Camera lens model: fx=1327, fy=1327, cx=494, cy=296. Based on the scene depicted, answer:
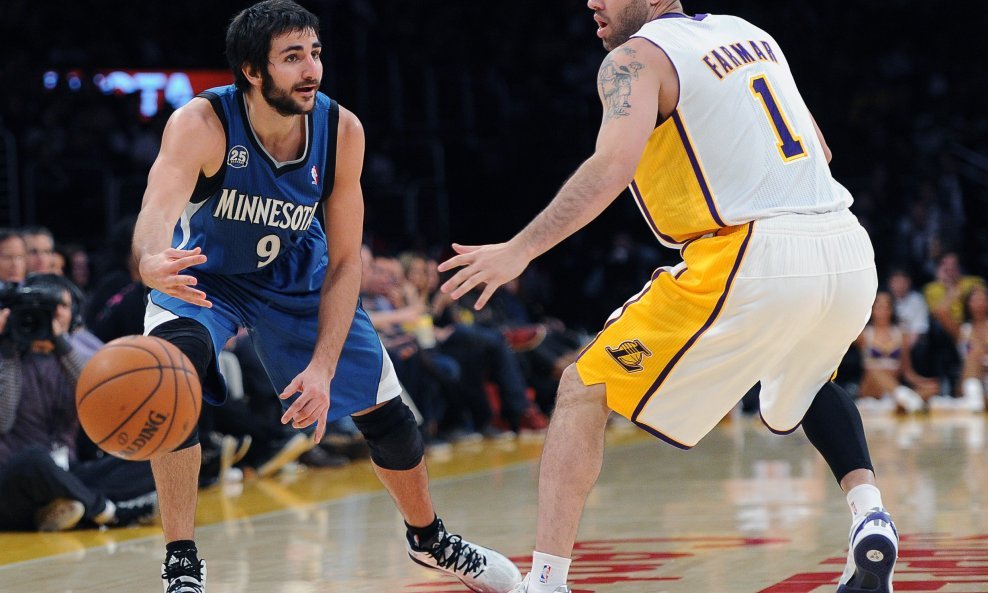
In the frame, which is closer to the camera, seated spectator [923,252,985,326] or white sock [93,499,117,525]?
white sock [93,499,117,525]

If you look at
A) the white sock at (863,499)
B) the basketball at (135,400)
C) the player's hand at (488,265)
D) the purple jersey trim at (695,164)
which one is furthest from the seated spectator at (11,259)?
the white sock at (863,499)

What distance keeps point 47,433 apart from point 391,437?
3.09 metres

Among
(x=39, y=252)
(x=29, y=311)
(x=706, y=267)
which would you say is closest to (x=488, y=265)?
(x=706, y=267)

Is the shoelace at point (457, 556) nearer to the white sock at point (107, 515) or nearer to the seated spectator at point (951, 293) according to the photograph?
the white sock at point (107, 515)

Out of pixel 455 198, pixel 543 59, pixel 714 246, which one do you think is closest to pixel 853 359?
pixel 455 198

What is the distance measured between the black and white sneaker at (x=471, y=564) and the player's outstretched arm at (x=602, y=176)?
47.6 inches

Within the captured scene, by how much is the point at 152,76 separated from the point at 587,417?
13.0 m

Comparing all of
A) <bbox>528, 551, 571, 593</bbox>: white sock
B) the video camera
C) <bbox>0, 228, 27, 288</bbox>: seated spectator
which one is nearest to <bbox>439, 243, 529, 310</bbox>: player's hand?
<bbox>528, 551, 571, 593</bbox>: white sock

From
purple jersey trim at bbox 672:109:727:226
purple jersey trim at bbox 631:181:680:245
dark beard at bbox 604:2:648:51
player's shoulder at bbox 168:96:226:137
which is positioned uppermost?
dark beard at bbox 604:2:648:51

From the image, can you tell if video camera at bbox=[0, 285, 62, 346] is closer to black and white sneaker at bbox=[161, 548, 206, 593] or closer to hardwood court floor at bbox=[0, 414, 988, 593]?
hardwood court floor at bbox=[0, 414, 988, 593]

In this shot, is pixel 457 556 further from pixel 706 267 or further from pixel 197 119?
pixel 197 119

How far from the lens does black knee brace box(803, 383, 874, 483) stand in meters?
3.92

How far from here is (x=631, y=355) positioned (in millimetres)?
3641

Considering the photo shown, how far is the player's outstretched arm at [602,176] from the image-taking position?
3.39 m
